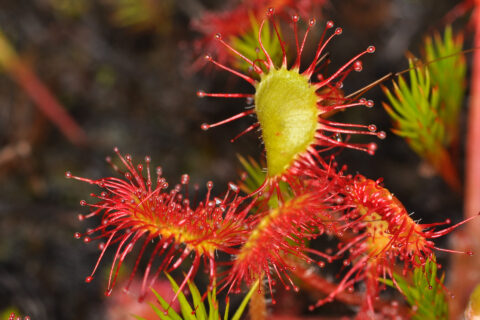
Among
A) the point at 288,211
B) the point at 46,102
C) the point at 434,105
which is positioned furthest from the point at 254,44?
the point at 46,102

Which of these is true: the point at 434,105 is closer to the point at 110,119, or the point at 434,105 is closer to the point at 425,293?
the point at 425,293


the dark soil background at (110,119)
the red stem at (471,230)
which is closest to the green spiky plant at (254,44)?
the dark soil background at (110,119)

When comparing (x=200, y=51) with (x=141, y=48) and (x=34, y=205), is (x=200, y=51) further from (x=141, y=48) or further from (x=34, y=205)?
(x=34, y=205)

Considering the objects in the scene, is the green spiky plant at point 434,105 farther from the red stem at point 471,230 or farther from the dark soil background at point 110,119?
→ the dark soil background at point 110,119

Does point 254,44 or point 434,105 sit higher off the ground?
point 254,44

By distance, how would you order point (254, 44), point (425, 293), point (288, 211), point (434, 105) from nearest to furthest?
point (288, 211) < point (425, 293) < point (434, 105) < point (254, 44)
